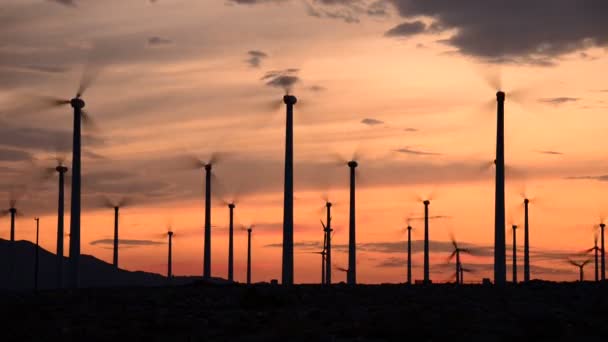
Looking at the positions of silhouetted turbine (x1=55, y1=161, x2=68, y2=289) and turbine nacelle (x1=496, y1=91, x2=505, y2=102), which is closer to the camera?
turbine nacelle (x1=496, y1=91, x2=505, y2=102)

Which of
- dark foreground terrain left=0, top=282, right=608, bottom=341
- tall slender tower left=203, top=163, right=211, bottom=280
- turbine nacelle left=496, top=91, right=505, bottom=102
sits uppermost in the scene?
turbine nacelle left=496, top=91, right=505, bottom=102

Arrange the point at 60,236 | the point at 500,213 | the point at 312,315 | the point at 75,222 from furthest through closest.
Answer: the point at 60,236 < the point at 75,222 < the point at 500,213 < the point at 312,315

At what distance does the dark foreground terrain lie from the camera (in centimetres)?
6162

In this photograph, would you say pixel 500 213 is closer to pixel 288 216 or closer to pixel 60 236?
pixel 288 216

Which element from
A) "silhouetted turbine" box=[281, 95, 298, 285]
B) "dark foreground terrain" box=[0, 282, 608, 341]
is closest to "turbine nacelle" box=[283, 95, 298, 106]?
"silhouetted turbine" box=[281, 95, 298, 285]

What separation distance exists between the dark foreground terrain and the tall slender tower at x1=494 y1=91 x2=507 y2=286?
977 inches

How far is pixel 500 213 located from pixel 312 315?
5457 centimetres

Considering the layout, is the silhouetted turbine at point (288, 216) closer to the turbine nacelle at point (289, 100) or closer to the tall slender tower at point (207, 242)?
the turbine nacelle at point (289, 100)

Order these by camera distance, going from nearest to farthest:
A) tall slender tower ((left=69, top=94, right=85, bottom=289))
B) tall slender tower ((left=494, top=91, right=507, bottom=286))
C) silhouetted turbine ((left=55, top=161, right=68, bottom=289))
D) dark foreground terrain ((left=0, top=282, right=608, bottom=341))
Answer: dark foreground terrain ((left=0, top=282, right=608, bottom=341)), tall slender tower ((left=494, top=91, right=507, bottom=286)), tall slender tower ((left=69, top=94, right=85, bottom=289)), silhouetted turbine ((left=55, top=161, right=68, bottom=289))

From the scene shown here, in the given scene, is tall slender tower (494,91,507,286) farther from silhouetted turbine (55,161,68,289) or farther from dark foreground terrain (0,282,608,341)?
silhouetted turbine (55,161,68,289)

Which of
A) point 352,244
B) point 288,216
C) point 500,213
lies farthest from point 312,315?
point 352,244

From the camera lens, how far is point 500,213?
121 metres

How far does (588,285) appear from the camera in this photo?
9706cm

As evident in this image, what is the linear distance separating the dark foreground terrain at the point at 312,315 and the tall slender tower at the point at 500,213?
24821 mm
